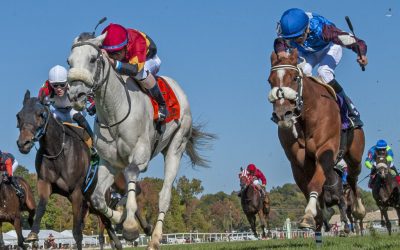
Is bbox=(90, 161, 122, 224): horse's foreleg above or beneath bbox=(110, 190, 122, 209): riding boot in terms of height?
beneath

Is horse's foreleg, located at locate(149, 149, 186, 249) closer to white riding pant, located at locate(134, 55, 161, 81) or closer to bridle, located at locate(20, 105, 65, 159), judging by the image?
white riding pant, located at locate(134, 55, 161, 81)

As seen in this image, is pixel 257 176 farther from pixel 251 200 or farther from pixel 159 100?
pixel 159 100

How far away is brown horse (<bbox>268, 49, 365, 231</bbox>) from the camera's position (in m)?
10.2

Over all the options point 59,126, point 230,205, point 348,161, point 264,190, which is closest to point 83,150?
point 59,126

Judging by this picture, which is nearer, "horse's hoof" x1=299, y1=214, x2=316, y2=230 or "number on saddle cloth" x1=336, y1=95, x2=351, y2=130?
"horse's hoof" x1=299, y1=214, x2=316, y2=230

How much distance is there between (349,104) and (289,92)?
2.46 meters

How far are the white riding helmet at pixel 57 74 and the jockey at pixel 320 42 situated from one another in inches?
189

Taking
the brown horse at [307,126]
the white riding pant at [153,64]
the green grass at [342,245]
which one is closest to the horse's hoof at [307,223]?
the brown horse at [307,126]

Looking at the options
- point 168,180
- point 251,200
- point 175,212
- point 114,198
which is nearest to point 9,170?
point 114,198

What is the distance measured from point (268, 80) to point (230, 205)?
13313 centimetres

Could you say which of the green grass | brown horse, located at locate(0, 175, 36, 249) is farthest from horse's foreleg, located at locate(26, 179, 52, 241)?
brown horse, located at locate(0, 175, 36, 249)

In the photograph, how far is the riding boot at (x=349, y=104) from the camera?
485 inches

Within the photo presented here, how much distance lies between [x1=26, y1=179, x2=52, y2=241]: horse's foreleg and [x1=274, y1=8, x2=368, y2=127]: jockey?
17.1 ft

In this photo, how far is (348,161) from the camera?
13094 mm
